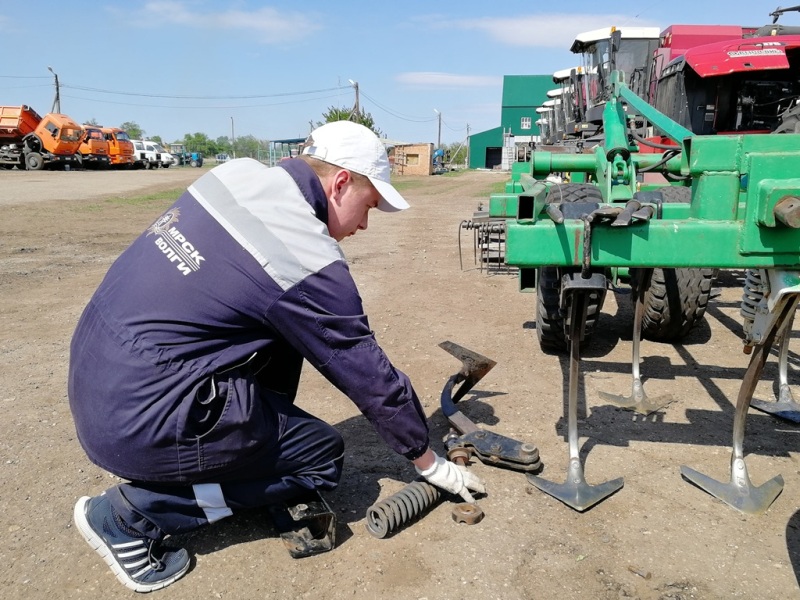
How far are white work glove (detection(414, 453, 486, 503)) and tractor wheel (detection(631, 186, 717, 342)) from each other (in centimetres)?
197

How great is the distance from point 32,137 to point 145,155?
1065cm

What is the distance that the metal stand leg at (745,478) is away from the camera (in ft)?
8.44

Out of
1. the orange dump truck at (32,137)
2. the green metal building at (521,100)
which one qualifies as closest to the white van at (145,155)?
the orange dump truck at (32,137)

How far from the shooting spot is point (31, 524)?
8.16 ft

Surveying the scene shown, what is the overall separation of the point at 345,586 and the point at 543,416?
1.57 m

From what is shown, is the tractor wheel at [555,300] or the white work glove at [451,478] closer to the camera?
the white work glove at [451,478]

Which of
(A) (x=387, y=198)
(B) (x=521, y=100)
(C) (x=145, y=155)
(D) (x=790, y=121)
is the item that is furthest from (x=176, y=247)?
(B) (x=521, y=100)

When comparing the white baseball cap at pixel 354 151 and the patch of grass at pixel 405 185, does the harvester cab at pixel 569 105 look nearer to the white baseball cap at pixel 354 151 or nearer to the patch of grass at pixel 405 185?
the patch of grass at pixel 405 185

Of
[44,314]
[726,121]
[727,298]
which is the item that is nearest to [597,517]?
[727,298]

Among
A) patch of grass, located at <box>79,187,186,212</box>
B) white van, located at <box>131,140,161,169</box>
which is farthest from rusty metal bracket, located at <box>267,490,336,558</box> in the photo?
white van, located at <box>131,140,161,169</box>

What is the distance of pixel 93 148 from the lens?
29.0 m

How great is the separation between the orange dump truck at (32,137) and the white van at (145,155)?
873 centimetres

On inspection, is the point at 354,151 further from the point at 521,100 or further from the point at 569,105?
the point at 521,100

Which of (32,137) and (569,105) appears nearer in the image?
(569,105)
